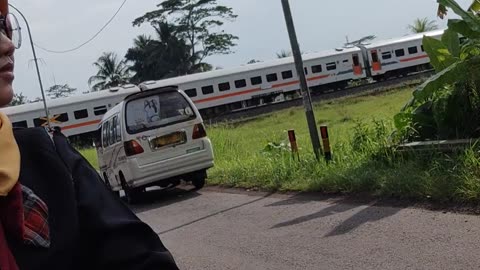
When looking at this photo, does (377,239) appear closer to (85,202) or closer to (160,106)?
(85,202)

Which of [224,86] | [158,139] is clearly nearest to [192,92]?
[224,86]

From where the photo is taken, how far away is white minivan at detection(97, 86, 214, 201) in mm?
10297

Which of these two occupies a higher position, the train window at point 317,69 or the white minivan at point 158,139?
the train window at point 317,69

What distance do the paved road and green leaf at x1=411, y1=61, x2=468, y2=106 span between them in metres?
1.67

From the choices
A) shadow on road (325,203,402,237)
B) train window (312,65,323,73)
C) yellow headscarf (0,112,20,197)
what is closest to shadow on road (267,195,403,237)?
shadow on road (325,203,402,237)

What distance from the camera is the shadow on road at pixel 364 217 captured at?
5984 mm

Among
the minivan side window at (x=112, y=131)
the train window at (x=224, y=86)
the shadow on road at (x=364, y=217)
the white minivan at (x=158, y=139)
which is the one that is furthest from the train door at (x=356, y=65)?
the shadow on road at (x=364, y=217)

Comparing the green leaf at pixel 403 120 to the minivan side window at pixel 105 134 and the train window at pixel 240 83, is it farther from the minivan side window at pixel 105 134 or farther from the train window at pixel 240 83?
the train window at pixel 240 83

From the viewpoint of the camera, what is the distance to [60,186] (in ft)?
4.19

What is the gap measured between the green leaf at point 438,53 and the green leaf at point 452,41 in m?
0.08

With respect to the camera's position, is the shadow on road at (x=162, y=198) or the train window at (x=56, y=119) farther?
the train window at (x=56, y=119)

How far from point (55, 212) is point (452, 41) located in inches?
291

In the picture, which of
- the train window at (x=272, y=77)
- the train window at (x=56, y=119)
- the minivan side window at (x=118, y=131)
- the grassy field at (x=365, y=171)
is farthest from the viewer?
the train window at (x=272, y=77)

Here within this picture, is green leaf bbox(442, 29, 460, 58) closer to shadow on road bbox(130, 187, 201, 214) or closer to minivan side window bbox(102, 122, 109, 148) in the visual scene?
shadow on road bbox(130, 187, 201, 214)
